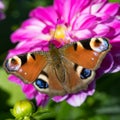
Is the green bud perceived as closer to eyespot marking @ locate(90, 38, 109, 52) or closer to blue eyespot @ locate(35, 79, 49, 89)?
blue eyespot @ locate(35, 79, 49, 89)

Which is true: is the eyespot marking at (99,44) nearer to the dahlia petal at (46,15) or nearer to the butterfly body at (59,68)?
the butterfly body at (59,68)

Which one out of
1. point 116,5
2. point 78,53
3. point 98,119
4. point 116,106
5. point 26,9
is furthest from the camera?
point 26,9

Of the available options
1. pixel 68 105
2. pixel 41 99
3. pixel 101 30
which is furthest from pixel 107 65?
pixel 68 105

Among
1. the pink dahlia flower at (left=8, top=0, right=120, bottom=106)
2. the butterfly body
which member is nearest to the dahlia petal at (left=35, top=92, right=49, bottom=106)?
the pink dahlia flower at (left=8, top=0, right=120, bottom=106)

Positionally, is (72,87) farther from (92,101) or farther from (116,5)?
(92,101)

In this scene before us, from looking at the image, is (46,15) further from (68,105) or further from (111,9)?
(68,105)

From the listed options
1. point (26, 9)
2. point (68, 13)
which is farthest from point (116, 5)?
point (26, 9)
